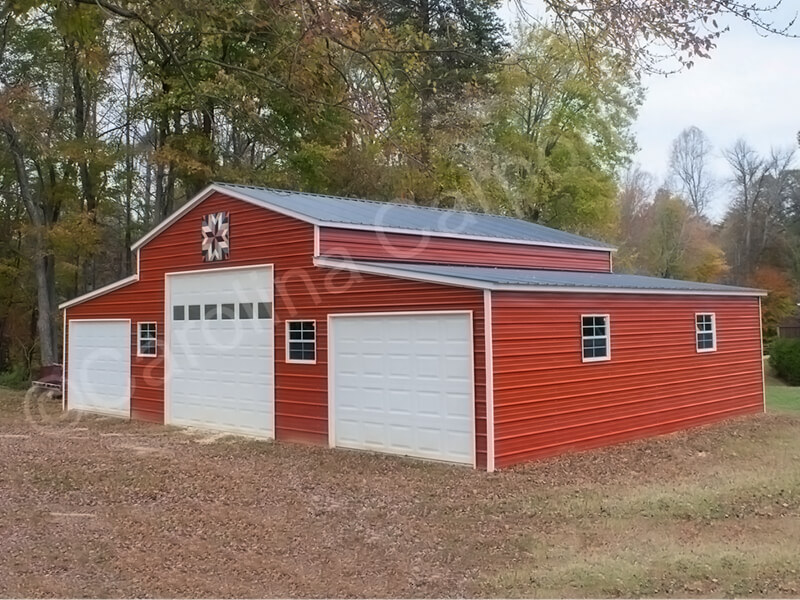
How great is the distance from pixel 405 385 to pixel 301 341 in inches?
101

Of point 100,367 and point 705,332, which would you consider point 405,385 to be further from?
point 100,367

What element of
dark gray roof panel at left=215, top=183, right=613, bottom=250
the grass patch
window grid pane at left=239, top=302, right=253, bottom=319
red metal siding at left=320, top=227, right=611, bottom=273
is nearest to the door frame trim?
red metal siding at left=320, top=227, right=611, bottom=273

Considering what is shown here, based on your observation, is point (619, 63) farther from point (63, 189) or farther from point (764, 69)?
point (63, 189)

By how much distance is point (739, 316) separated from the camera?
55.9 feet

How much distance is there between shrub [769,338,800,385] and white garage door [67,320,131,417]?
69.8 ft

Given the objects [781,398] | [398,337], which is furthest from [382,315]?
[781,398]

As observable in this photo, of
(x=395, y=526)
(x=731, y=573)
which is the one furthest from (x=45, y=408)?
(x=731, y=573)

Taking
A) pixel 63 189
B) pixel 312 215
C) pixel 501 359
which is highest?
pixel 63 189

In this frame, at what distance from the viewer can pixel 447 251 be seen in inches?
605

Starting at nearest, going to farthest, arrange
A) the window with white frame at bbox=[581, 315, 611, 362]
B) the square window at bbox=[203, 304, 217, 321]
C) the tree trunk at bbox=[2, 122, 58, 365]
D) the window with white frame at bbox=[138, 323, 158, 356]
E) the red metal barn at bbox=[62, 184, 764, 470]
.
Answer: the red metal barn at bbox=[62, 184, 764, 470]
the window with white frame at bbox=[581, 315, 611, 362]
the square window at bbox=[203, 304, 217, 321]
the window with white frame at bbox=[138, 323, 158, 356]
the tree trunk at bbox=[2, 122, 58, 365]

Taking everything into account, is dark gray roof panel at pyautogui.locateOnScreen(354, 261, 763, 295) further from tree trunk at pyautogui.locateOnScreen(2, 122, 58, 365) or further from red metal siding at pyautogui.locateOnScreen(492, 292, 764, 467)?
tree trunk at pyautogui.locateOnScreen(2, 122, 58, 365)

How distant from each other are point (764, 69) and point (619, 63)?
87.5 inches

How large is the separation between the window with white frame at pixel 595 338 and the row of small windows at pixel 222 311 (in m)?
5.45

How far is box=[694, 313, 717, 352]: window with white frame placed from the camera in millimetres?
15539
